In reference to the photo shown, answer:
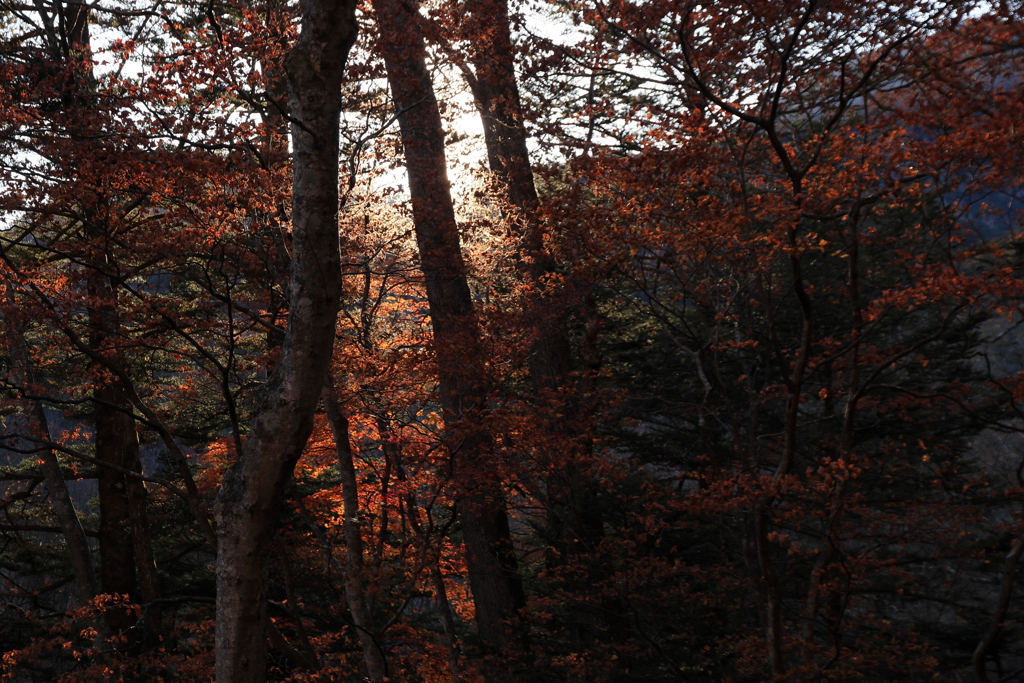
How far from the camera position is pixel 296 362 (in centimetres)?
434

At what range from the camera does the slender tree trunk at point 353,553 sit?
23.0ft

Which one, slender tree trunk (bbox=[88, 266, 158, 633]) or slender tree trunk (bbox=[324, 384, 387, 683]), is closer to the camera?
slender tree trunk (bbox=[324, 384, 387, 683])

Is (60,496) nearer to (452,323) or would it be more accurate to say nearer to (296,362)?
(452,323)

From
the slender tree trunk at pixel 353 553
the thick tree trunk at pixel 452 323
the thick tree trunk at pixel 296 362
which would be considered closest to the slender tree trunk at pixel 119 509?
the slender tree trunk at pixel 353 553

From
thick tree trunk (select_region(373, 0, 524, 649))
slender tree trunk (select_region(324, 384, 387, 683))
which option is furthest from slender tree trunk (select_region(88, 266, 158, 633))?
thick tree trunk (select_region(373, 0, 524, 649))

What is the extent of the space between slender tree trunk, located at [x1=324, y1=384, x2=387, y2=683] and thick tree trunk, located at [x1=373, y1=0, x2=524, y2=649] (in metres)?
1.26

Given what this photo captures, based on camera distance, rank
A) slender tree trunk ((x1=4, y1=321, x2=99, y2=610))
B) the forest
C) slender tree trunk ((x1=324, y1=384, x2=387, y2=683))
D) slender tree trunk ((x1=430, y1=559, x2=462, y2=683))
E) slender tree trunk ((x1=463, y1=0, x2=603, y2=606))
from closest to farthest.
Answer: the forest → slender tree trunk ((x1=324, y1=384, x2=387, y2=683)) → slender tree trunk ((x1=430, y1=559, x2=462, y2=683)) → slender tree trunk ((x1=463, y1=0, x2=603, y2=606)) → slender tree trunk ((x1=4, y1=321, x2=99, y2=610))

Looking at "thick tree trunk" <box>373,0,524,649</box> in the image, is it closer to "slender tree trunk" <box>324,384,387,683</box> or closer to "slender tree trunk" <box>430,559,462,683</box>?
"slender tree trunk" <box>430,559,462,683</box>

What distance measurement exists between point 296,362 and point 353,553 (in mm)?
3359

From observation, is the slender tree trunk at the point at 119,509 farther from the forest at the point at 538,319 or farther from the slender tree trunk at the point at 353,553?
the slender tree trunk at the point at 353,553

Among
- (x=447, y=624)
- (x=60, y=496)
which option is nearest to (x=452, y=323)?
(x=447, y=624)

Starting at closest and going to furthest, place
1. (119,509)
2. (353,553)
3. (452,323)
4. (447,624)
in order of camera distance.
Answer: (353,553), (447,624), (452,323), (119,509)

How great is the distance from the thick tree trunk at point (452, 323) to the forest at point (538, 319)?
6 cm

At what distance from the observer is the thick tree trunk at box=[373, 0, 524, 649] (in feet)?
28.0
